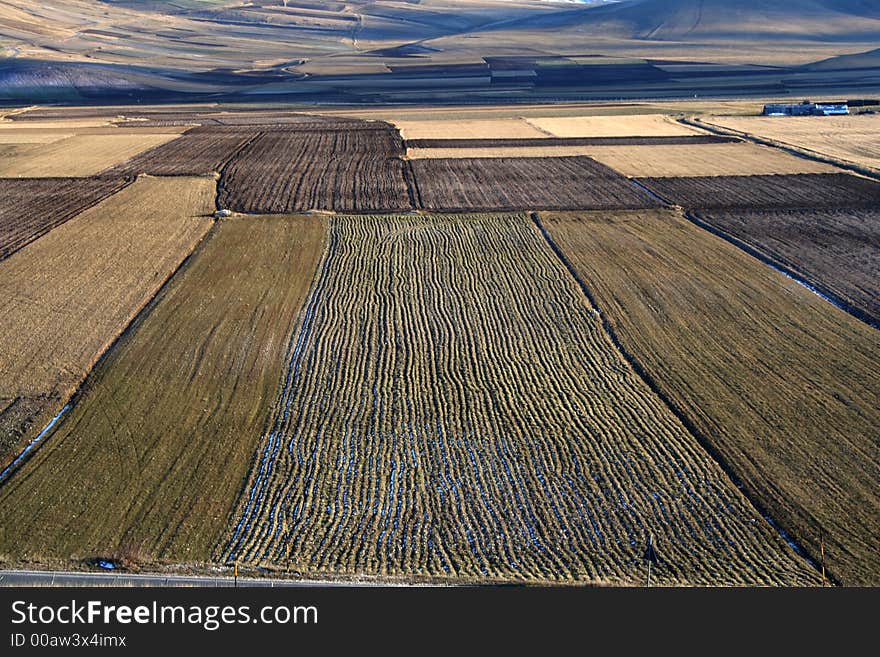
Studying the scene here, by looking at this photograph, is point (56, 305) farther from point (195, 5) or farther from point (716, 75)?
point (195, 5)

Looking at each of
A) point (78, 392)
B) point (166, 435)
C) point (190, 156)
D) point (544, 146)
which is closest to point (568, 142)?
point (544, 146)

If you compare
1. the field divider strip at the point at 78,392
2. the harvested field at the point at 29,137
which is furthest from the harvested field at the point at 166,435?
the harvested field at the point at 29,137

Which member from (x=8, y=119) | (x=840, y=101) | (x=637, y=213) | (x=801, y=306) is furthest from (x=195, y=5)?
(x=801, y=306)

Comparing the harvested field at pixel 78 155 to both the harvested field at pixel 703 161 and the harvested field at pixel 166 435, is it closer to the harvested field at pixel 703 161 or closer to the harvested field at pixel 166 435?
the harvested field at pixel 166 435

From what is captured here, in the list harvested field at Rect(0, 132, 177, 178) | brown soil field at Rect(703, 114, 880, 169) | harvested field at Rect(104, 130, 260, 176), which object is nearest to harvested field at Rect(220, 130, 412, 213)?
harvested field at Rect(104, 130, 260, 176)

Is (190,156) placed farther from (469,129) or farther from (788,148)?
(788,148)

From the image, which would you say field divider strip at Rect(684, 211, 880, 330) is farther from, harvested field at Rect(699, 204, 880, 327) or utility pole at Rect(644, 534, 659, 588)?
utility pole at Rect(644, 534, 659, 588)
